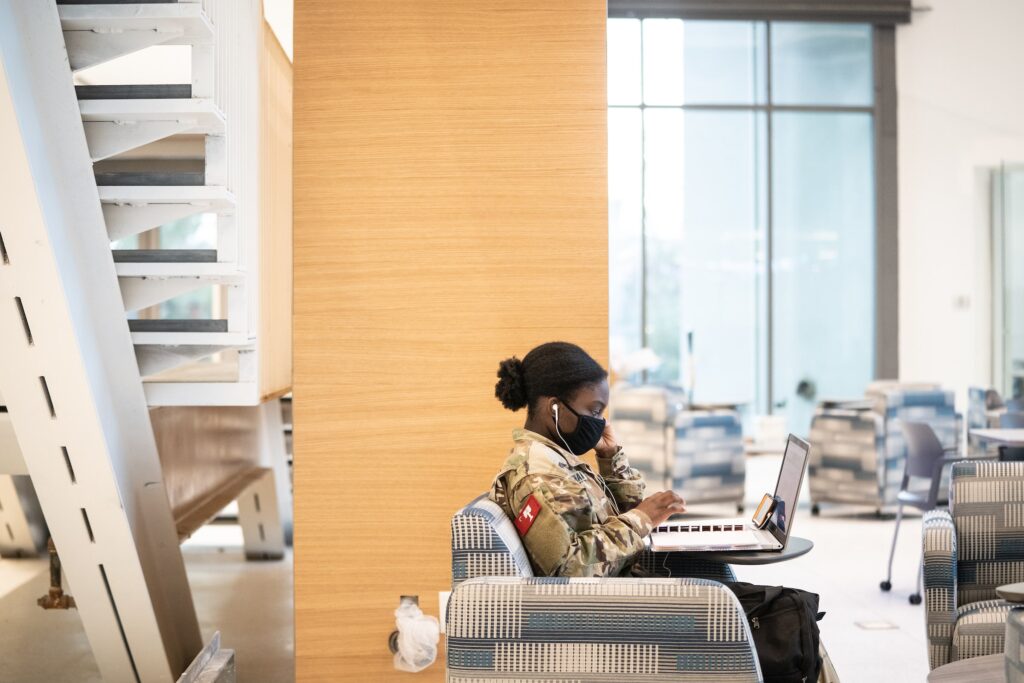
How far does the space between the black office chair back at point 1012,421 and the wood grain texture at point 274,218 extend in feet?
13.4

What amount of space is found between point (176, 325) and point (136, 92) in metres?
0.77

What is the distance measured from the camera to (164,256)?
3289 mm

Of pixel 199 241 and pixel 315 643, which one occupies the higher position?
pixel 199 241

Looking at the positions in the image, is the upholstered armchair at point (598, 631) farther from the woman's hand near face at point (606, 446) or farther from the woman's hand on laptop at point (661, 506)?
the woman's hand near face at point (606, 446)

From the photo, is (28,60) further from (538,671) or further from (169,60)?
(169,60)

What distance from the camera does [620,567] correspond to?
7.54ft

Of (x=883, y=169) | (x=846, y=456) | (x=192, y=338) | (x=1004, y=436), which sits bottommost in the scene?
(x=846, y=456)

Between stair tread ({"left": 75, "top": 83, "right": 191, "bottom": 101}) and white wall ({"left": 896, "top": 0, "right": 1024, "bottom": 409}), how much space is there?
9.24 m

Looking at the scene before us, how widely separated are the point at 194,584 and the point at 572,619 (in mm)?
4132

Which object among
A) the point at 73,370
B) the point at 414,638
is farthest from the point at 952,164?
the point at 73,370

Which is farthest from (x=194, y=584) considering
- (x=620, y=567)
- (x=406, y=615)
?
(x=620, y=567)

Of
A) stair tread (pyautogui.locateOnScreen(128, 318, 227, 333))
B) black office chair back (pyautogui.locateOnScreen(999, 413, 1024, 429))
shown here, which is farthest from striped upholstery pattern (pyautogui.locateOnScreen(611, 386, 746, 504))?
stair tread (pyautogui.locateOnScreen(128, 318, 227, 333))

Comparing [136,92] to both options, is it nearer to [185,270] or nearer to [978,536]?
[185,270]

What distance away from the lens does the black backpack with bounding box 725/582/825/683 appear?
2117mm
